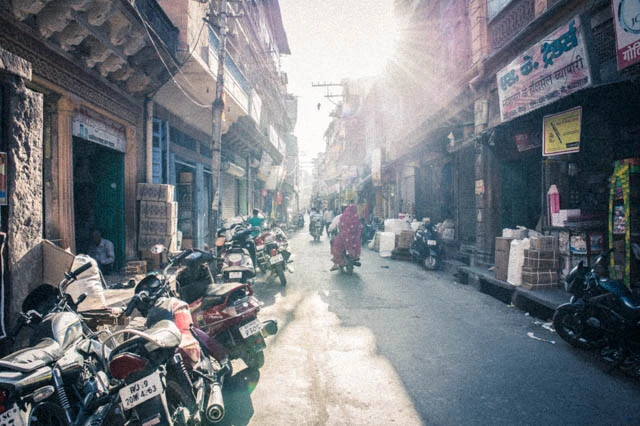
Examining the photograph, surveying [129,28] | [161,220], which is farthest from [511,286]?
[129,28]

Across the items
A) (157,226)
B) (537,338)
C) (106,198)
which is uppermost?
(106,198)

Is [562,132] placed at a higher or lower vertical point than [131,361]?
higher

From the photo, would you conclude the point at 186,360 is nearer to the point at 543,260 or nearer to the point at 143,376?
the point at 143,376

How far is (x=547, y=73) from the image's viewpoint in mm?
6719

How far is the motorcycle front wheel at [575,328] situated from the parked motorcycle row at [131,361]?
3880mm

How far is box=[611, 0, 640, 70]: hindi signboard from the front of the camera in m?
4.68

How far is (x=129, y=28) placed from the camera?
6.33 m

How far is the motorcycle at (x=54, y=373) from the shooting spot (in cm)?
174

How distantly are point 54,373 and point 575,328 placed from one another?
5.42 metres

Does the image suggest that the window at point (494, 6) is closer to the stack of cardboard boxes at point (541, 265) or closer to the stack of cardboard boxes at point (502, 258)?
the stack of cardboard boxes at point (502, 258)

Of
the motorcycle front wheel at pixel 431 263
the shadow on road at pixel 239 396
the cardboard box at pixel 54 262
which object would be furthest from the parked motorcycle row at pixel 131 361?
the motorcycle front wheel at pixel 431 263

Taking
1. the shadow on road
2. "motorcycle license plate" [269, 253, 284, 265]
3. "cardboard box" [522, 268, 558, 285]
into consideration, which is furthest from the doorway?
"cardboard box" [522, 268, 558, 285]

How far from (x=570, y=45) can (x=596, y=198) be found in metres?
2.94

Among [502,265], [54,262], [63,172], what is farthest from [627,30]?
[63,172]
